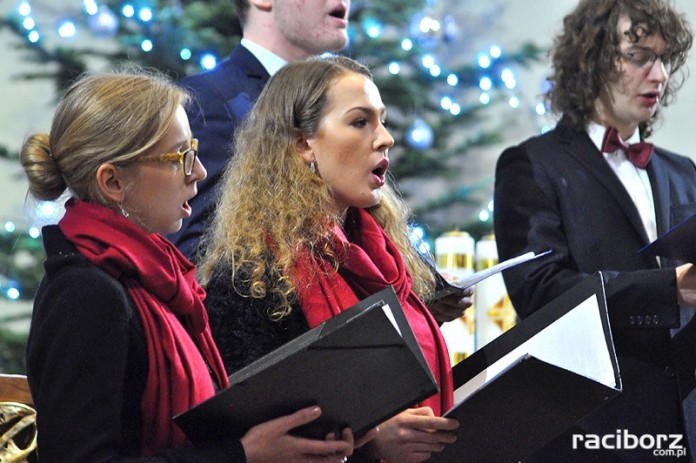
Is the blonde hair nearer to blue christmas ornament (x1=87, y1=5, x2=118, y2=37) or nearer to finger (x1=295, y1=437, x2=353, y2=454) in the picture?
finger (x1=295, y1=437, x2=353, y2=454)

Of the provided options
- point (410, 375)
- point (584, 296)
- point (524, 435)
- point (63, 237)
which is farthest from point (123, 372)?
point (584, 296)

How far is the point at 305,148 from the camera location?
227cm

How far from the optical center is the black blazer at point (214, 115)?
2553 millimetres

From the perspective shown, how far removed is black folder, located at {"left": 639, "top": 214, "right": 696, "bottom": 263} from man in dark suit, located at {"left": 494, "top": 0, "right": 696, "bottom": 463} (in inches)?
7.1

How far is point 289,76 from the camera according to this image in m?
2.32

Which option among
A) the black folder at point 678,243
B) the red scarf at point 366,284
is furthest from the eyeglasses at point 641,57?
the red scarf at point 366,284

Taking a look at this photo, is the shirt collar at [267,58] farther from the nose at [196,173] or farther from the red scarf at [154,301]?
the red scarf at [154,301]

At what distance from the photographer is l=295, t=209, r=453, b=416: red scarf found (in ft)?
6.84

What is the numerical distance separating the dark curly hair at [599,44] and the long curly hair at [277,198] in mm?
886

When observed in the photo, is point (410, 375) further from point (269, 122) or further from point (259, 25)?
point (259, 25)

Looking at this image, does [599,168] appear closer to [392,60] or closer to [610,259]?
[610,259]

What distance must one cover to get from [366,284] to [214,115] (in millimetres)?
769

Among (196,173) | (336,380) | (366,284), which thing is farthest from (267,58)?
(336,380)

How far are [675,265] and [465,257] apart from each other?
165 centimetres
